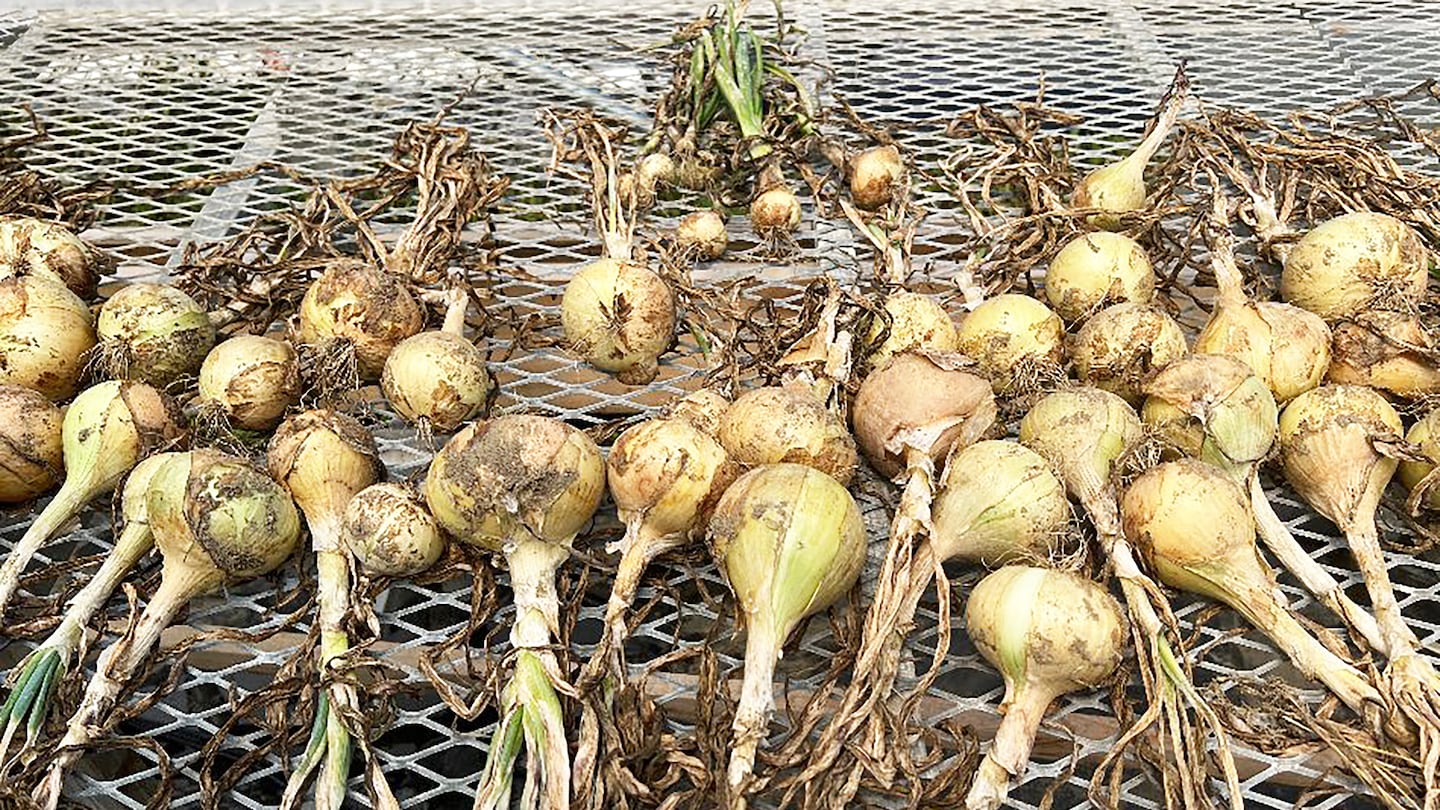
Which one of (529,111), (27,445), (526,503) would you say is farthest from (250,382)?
(529,111)

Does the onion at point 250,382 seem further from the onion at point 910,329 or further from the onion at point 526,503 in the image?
the onion at point 910,329

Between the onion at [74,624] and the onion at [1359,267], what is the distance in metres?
1.66

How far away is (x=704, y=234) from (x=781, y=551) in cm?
92

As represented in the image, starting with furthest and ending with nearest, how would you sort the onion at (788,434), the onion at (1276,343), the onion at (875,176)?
the onion at (875,176)
the onion at (1276,343)
the onion at (788,434)

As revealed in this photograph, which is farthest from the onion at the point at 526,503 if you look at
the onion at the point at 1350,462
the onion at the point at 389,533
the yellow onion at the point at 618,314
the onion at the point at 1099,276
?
the onion at the point at 1350,462

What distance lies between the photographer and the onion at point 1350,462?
141 cm

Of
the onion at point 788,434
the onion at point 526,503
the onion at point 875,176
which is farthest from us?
the onion at point 875,176

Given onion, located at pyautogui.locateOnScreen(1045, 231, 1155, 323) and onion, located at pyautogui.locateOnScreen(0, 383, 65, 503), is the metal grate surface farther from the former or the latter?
onion, located at pyautogui.locateOnScreen(1045, 231, 1155, 323)

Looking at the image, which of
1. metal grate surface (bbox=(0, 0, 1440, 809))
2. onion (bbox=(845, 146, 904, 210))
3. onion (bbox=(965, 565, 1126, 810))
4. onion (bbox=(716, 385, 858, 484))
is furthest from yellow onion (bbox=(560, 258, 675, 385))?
onion (bbox=(965, 565, 1126, 810))

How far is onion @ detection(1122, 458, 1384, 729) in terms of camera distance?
135cm

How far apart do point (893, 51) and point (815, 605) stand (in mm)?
1918

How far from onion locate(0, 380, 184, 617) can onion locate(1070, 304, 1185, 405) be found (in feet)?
4.21

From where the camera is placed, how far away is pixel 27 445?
1561 mm

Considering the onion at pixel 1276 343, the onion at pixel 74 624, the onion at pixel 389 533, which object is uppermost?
the onion at pixel 1276 343
